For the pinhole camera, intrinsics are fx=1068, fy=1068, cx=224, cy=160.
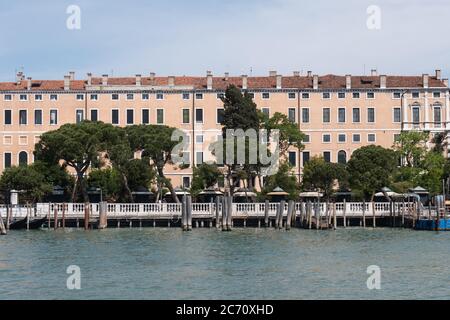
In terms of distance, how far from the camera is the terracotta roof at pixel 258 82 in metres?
79.1

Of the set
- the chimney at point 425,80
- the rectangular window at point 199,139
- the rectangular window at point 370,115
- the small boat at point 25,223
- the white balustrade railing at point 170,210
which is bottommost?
the small boat at point 25,223

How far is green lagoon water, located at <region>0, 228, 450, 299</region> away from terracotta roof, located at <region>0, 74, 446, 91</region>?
28.4 metres

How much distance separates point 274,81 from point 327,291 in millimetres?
51956

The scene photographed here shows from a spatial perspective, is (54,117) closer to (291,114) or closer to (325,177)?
(291,114)

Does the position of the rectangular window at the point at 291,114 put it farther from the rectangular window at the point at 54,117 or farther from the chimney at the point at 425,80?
the rectangular window at the point at 54,117

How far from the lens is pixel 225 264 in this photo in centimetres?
3606

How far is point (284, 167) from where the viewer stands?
2739 inches

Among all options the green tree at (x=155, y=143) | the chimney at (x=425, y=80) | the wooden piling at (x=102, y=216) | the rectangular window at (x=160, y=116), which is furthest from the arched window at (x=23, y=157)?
the chimney at (x=425, y=80)

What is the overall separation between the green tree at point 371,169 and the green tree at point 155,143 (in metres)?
11.1

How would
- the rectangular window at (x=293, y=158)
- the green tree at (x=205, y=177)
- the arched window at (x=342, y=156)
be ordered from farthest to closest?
1. the arched window at (x=342, y=156)
2. the rectangular window at (x=293, y=158)
3. the green tree at (x=205, y=177)

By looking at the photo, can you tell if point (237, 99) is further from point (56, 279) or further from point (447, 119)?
point (56, 279)

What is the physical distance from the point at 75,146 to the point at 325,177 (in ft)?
52.8
